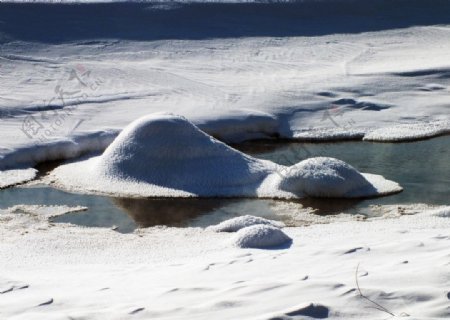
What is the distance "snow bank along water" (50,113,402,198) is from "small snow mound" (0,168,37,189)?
20cm

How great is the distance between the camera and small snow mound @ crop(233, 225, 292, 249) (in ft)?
17.1

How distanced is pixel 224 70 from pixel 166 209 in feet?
16.0

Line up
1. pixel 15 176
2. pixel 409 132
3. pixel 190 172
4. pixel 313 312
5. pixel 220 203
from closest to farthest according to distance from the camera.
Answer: pixel 313 312, pixel 220 203, pixel 190 172, pixel 15 176, pixel 409 132

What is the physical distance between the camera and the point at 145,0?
45.2ft

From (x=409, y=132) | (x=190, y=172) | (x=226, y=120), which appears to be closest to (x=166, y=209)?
(x=190, y=172)

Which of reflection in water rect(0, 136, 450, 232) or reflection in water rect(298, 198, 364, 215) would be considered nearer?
reflection in water rect(0, 136, 450, 232)

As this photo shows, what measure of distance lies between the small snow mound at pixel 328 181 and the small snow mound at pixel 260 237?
1.79m

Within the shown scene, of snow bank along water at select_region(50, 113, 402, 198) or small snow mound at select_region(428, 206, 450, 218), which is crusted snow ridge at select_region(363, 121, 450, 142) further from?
small snow mound at select_region(428, 206, 450, 218)

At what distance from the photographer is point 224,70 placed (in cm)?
1151

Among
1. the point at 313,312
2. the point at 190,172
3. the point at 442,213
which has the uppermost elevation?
the point at 313,312

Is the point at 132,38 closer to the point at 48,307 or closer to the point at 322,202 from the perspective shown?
the point at 322,202

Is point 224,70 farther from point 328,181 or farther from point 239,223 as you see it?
point 239,223

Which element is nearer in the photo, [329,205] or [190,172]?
[329,205]

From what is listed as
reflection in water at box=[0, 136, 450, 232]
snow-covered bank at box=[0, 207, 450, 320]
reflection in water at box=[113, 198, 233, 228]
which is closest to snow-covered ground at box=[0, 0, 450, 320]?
snow-covered bank at box=[0, 207, 450, 320]
